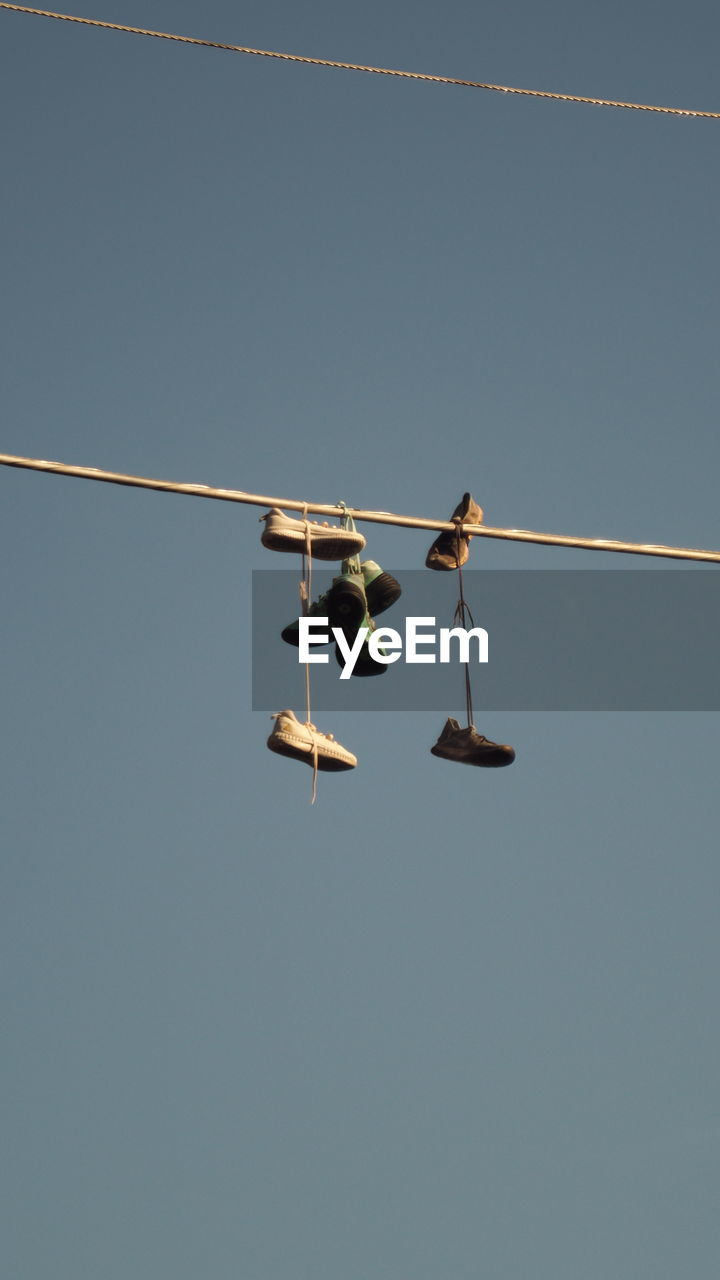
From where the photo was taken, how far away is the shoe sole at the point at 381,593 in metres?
9.66

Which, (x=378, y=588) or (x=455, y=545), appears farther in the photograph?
(x=378, y=588)

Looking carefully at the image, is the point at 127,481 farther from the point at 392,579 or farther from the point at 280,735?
the point at 392,579

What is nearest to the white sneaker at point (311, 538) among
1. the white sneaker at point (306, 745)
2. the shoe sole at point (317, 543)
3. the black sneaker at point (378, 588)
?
the shoe sole at point (317, 543)

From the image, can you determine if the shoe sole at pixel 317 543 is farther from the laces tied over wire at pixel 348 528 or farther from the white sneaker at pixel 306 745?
the white sneaker at pixel 306 745

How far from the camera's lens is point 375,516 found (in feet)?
25.6

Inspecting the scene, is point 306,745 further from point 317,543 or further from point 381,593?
point 381,593

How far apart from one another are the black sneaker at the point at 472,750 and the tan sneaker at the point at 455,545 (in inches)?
34.5

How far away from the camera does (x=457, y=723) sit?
9250 mm

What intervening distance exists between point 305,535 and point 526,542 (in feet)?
3.98

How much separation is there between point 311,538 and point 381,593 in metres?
1.26

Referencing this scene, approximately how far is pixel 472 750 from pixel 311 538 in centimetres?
138

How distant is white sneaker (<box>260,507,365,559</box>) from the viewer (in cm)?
847

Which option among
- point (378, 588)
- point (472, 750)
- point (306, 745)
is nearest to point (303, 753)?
point (306, 745)

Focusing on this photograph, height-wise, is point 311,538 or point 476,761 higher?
point 311,538
